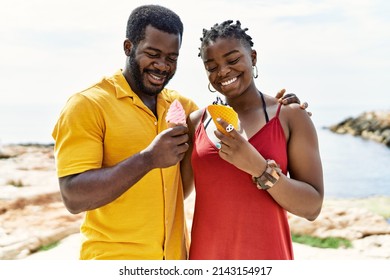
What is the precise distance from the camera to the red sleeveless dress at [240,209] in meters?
2.71

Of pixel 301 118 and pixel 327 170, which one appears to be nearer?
pixel 301 118

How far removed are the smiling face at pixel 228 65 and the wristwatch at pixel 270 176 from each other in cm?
53

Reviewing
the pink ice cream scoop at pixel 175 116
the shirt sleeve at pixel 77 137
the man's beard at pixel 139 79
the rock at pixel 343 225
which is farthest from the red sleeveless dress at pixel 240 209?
the rock at pixel 343 225

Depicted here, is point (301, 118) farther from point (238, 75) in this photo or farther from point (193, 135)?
point (193, 135)

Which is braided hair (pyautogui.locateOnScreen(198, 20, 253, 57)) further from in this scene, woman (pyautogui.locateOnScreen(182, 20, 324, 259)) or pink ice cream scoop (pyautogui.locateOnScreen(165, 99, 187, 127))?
pink ice cream scoop (pyautogui.locateOnScreen(165, 99, 187, 127))

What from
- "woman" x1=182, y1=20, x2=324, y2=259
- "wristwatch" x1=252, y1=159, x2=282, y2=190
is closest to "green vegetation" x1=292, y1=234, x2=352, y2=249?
"woman" x1=182, y1=20, x2=324, y2=259

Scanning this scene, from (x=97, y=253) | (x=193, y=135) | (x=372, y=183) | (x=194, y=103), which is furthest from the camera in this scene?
(x=372, y=183)

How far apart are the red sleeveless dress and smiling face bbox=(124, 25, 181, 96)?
0.48m

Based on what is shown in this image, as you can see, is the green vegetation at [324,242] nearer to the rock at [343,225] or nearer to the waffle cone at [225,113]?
the rock at [343,225]

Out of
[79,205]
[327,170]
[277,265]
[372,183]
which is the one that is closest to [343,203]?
[372,183]

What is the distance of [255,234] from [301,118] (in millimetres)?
693

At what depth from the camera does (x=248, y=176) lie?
8.89ft

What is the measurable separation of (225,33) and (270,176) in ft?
2.84

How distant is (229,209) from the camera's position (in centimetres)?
272
